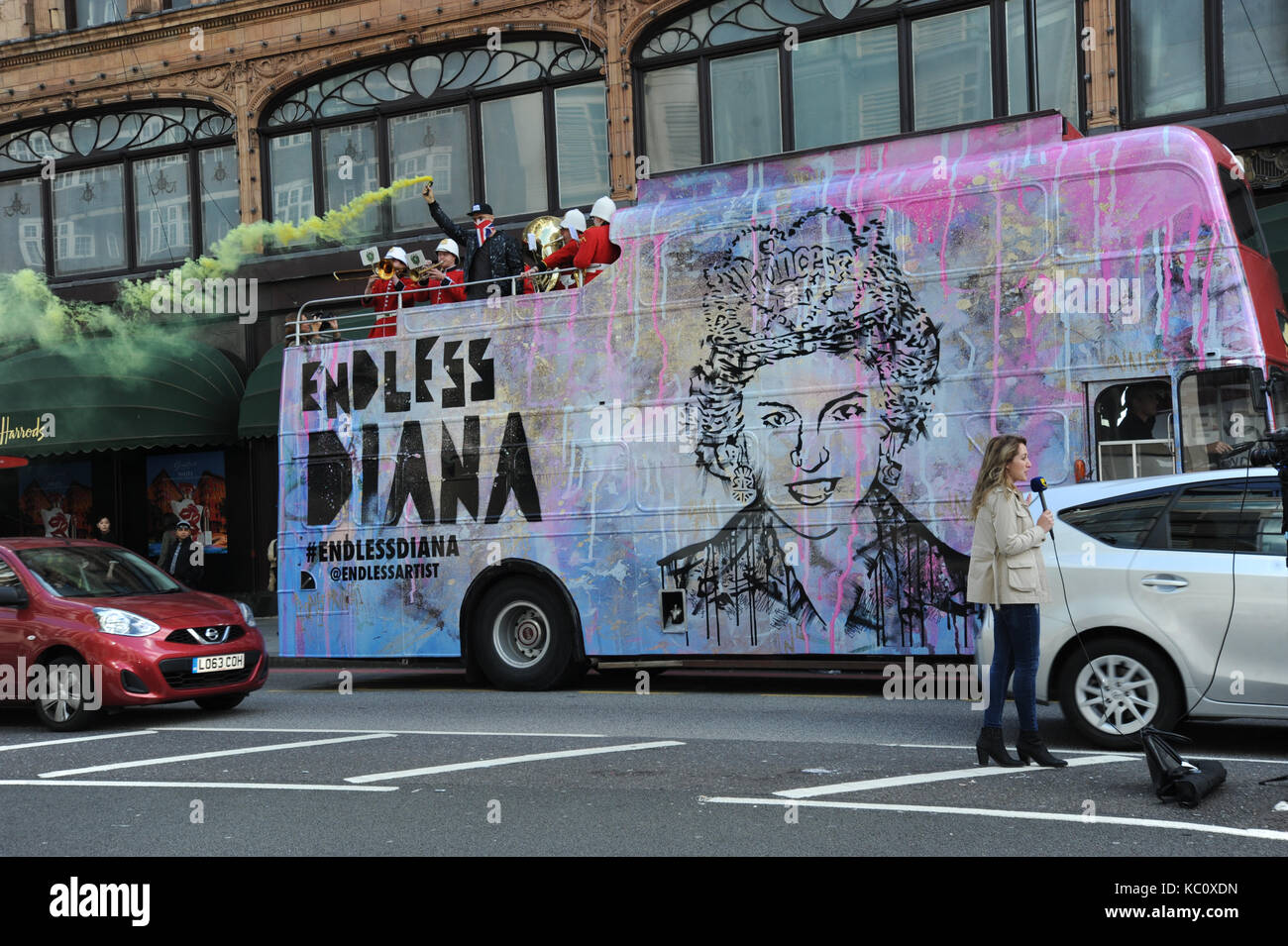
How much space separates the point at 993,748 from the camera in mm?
7711

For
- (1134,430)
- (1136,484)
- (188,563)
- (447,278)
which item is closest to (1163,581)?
(1136,484)

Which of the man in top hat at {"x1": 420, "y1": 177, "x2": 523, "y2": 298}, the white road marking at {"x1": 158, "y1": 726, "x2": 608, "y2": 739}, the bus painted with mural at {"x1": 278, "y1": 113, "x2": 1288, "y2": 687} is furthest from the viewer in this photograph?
the man in top hat at {"x1": 420, "y1": 177, "x2": 523, "y2": 298}

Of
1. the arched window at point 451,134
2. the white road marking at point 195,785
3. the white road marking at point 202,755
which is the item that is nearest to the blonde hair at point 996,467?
the white road marking at point 195,785

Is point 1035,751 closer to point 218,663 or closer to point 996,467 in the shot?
point 996,467

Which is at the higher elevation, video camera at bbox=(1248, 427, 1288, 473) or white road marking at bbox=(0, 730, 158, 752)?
video camera at bbox=(1248, 427, 1288, 473)

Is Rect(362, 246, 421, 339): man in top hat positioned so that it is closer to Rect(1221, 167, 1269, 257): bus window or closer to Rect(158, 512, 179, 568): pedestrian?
Rect(1221, 167, 1269, 257): bus window

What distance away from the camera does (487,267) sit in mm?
13789

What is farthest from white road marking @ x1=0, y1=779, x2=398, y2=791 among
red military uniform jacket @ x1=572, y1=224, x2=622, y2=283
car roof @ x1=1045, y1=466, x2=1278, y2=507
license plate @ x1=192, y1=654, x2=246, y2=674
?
red military uniform jacket @ x1=572, y1=224, x2=622, y2=283

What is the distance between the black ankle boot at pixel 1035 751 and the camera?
7.64m

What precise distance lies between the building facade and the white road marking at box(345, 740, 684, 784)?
10895 millimetres

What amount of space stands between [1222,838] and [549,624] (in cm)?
730

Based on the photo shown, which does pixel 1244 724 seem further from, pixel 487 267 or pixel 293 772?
pixel 487 267

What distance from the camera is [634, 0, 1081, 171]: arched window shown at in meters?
18.5

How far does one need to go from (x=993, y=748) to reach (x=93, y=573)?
7429mm
